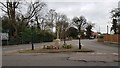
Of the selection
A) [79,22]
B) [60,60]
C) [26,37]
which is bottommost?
[60,60]

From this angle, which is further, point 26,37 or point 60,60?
point 26,37

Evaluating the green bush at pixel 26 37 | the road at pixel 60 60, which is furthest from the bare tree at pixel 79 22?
the road at pixel 60 60

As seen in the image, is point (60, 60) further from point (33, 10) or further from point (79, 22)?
point (79, 22)

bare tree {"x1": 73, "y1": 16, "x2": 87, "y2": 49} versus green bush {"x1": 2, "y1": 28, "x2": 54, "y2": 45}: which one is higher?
bare tree {"x1": 73, "y1": 16, "x2": 87, "y2": 49}

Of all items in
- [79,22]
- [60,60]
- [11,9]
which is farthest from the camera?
[79,22]

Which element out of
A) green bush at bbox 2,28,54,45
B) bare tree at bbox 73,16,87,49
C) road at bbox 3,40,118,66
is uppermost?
bare tree at bbox 73,16,87,49

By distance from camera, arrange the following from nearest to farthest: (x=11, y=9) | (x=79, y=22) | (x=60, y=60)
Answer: (x=60, y=60) → (x=11, y=9) → (x=79, y=22)

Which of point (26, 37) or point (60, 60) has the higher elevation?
point (26, 37)

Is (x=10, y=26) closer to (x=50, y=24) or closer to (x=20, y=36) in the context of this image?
(x=20, y=36)

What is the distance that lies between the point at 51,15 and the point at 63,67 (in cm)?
9232

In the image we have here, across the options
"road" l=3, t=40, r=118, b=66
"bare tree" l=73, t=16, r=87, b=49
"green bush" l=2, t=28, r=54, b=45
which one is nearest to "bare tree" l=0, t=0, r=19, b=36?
"green bush" l=2, t=28, r=54, b=45

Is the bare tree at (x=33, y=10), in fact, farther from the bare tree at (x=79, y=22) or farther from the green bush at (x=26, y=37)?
the bare tree at (x=79, y=22)

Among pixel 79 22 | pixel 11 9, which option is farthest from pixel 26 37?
pixel 79 22

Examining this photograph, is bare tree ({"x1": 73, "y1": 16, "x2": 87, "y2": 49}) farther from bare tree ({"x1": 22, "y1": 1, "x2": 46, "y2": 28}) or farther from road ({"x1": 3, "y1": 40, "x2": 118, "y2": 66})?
road ({"x1": 3, "y1": 40, "x2": 118, "y2": 66})
